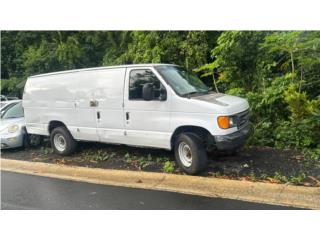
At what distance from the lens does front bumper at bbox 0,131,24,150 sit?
9555mm

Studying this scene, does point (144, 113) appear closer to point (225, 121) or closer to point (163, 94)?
point (163, 94)

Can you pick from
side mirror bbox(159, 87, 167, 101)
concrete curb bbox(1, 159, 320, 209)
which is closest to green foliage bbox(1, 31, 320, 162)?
concrete curb bbox(1, 159, 320, 209)

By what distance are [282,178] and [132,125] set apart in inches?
120

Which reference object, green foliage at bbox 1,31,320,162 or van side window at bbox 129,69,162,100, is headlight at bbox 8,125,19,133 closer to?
green foliage at bbox 1,31,320,162

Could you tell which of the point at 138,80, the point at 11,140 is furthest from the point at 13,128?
the point at 138,80

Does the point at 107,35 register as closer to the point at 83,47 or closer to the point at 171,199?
the point at 83,47

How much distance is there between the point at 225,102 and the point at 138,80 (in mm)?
1857

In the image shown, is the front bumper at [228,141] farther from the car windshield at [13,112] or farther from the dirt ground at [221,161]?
the car windshield at [13,112]

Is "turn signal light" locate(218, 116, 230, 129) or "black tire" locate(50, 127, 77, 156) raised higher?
"turn signal light" locate(218, 116, 230, 129)

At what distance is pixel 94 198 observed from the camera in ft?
18.8

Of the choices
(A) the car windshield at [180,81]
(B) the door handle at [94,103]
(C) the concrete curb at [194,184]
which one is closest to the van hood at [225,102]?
(A) the car windshield at [180,81]

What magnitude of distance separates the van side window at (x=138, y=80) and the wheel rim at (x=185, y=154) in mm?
1307

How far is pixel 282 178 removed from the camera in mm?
5828

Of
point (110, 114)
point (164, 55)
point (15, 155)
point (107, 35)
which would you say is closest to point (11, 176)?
point (15, 155)
